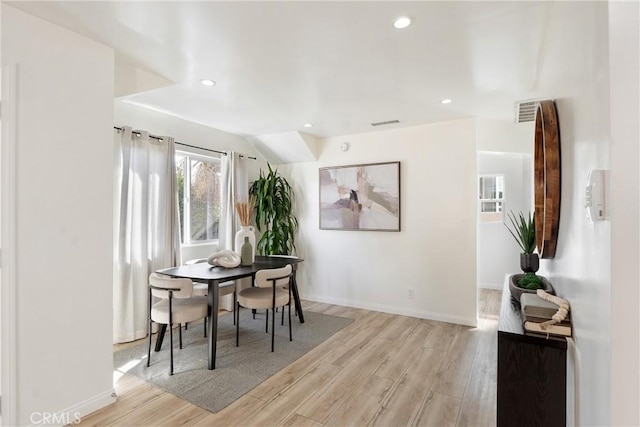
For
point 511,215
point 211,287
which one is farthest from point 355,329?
point 511,215

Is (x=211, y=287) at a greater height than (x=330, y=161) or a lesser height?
lesser

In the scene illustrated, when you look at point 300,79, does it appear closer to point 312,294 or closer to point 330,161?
point 330,161

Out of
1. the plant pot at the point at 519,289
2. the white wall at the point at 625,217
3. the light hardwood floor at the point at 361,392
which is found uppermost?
the white wall at the point at 625,217

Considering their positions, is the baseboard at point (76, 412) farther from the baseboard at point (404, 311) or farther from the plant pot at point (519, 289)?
the baseboard at point (404, 311)

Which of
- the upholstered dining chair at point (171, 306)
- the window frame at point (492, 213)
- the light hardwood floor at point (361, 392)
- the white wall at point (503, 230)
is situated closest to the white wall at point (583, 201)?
the light hardwood floor at point (361, 392)

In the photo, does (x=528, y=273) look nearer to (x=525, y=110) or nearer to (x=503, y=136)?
(x=525, y=110)

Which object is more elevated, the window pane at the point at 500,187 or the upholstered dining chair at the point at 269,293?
the window pane at the point at 500,187

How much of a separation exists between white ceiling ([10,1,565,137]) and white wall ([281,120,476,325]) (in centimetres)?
66

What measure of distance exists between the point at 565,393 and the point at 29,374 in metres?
2.70

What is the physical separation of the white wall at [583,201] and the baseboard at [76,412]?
258cm

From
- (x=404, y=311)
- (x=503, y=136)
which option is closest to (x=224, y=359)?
(x=404, y=311)

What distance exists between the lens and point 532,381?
4.39 feet

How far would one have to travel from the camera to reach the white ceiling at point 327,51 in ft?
5.45

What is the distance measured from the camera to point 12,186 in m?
1.65
